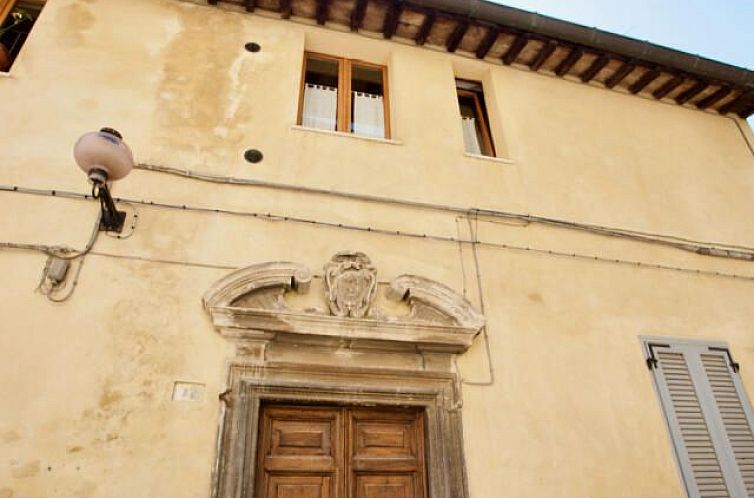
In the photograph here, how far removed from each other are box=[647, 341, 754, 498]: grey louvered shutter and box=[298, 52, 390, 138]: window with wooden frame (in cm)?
349

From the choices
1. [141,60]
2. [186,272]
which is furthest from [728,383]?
[141,60]

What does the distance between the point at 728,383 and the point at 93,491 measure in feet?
16.6

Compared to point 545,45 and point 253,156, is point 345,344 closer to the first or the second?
point 253,156

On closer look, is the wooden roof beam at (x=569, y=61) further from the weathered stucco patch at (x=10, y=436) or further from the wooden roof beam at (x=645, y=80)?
the weathered stucco patch at (x=10, y=436)

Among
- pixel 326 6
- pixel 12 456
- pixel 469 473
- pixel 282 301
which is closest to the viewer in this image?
pixel 12 456

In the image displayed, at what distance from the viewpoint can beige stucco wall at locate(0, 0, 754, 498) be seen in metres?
3.30

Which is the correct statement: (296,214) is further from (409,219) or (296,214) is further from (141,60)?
(141,60)

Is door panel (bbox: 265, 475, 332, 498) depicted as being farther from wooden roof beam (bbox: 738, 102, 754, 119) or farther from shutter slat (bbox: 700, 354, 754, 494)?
wooden roof beam (bbox: 738, 102, 754, 119)

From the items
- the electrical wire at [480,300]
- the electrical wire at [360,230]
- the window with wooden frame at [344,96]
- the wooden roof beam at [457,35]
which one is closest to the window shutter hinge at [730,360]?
the electrical wire at [360,230]

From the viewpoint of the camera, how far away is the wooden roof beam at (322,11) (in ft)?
18.3

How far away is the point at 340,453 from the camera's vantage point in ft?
11.6

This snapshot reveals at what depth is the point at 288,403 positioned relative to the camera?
360cm

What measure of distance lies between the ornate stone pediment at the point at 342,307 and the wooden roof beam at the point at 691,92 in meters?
4.83

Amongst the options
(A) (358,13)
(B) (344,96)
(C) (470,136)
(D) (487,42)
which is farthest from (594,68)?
(B) (344,96)
